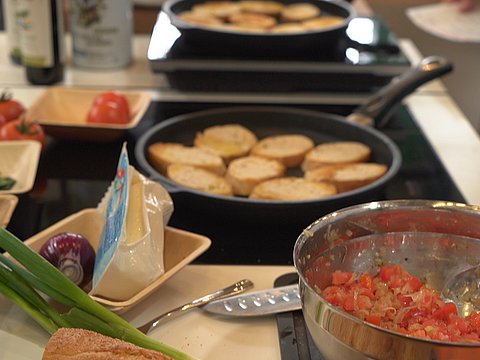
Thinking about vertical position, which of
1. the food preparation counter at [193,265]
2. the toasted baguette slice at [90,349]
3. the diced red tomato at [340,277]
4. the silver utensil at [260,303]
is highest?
the diced red tomato at [340,277]

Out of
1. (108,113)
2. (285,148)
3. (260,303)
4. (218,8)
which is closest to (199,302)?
(260,303)

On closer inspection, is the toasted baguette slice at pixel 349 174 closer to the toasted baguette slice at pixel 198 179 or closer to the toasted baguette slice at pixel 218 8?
the toasted baguette slice at pixel 198 179

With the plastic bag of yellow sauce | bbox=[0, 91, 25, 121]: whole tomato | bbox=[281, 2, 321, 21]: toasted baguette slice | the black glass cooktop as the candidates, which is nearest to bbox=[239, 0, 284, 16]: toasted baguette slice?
bbox=[281, 2, 321, 21]: toasted baguette slice

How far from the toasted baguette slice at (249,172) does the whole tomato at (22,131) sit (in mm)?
360

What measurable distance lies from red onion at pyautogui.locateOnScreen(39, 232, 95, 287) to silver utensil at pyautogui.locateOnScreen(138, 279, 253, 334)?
0.13 m

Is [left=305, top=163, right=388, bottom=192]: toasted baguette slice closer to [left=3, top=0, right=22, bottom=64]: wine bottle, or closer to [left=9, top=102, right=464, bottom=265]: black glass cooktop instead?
[left=9, top=102, right=464, bottom=265]: black glass cooktop

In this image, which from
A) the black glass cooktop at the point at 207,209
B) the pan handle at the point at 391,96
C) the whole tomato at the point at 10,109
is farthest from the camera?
the pan handle at the point at 391,96

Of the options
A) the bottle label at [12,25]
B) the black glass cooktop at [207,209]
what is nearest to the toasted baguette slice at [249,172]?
the black glass cooktop at [207,209]

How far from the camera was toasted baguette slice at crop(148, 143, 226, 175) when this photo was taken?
1.52 metres

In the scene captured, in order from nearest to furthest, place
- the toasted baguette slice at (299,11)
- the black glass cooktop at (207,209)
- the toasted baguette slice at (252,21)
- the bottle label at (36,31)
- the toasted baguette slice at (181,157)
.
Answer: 1. the black glass cooktop at (207,209)
2. the toasted baguette slice at (181,157)
3. the bottle label at (36,31)
4. the toasted baguette slice at (252,21)
5. the toasted baguette slice at (299,11)

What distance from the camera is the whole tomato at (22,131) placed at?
155cm

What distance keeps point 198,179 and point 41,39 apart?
66cm

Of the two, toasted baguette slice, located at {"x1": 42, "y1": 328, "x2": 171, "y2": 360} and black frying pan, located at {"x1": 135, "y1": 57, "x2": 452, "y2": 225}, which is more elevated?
toasted baguette slice, located at {"x1": 42, "y1": 328, "x2": 171, "y2": 360}

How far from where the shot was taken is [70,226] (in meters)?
1.23
